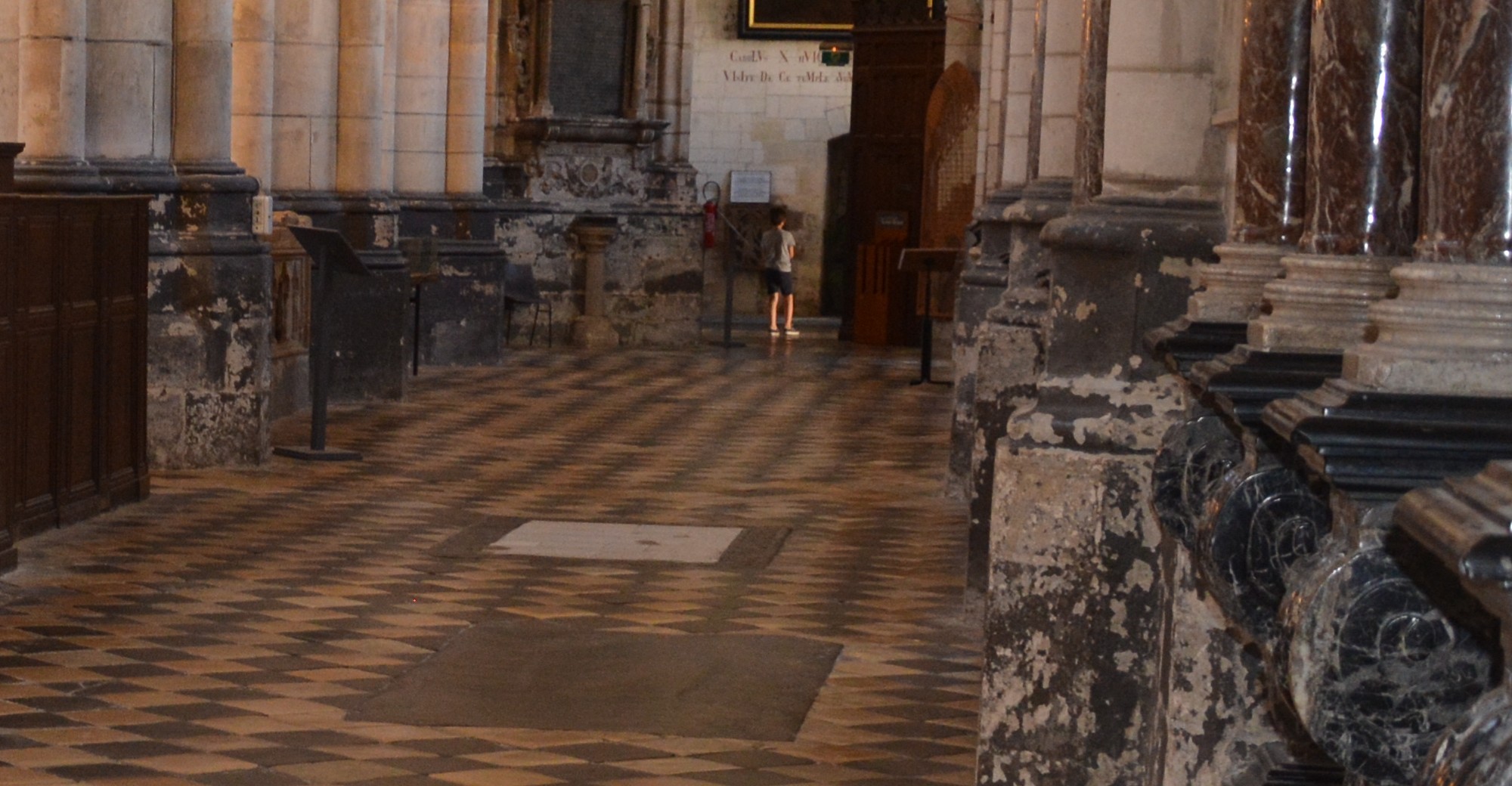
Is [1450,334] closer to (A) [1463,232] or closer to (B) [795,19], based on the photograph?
(A) [1463,232]

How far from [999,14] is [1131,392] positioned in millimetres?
8527

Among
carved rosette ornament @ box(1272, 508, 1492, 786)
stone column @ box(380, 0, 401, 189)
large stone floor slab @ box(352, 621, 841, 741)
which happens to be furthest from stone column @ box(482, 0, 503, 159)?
carved rosette ornament @ box(1272, 508, 1492, 786)

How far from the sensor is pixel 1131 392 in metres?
5.47

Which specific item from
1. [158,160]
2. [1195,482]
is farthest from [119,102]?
[1195,482]

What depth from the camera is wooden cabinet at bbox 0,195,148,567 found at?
28.2 feet

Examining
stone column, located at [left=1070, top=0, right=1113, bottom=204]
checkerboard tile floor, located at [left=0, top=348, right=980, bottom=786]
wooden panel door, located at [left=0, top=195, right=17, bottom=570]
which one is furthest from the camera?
wooden panel door, located at [left=0, top=195, right=17, bottom=570]

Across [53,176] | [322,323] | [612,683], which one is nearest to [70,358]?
[53,176]

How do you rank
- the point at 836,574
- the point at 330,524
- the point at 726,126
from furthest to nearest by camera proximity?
the point at 726,126 < the point at 330,524 < the point at 836,574

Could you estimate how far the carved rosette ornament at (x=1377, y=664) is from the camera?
286 centimetres

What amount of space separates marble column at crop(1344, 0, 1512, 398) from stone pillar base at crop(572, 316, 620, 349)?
18617mm

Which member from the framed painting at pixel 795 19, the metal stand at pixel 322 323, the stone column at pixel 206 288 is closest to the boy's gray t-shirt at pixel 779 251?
the framed painting at pixel 795 19

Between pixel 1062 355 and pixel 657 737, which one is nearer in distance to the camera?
pixel 1062 355

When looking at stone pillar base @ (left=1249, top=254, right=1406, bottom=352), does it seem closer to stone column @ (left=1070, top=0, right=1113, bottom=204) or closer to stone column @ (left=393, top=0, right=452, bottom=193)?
stone column @ (left=1070, top=0, right=1113, bottom=204)

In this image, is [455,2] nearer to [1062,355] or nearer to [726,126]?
[726,126]
